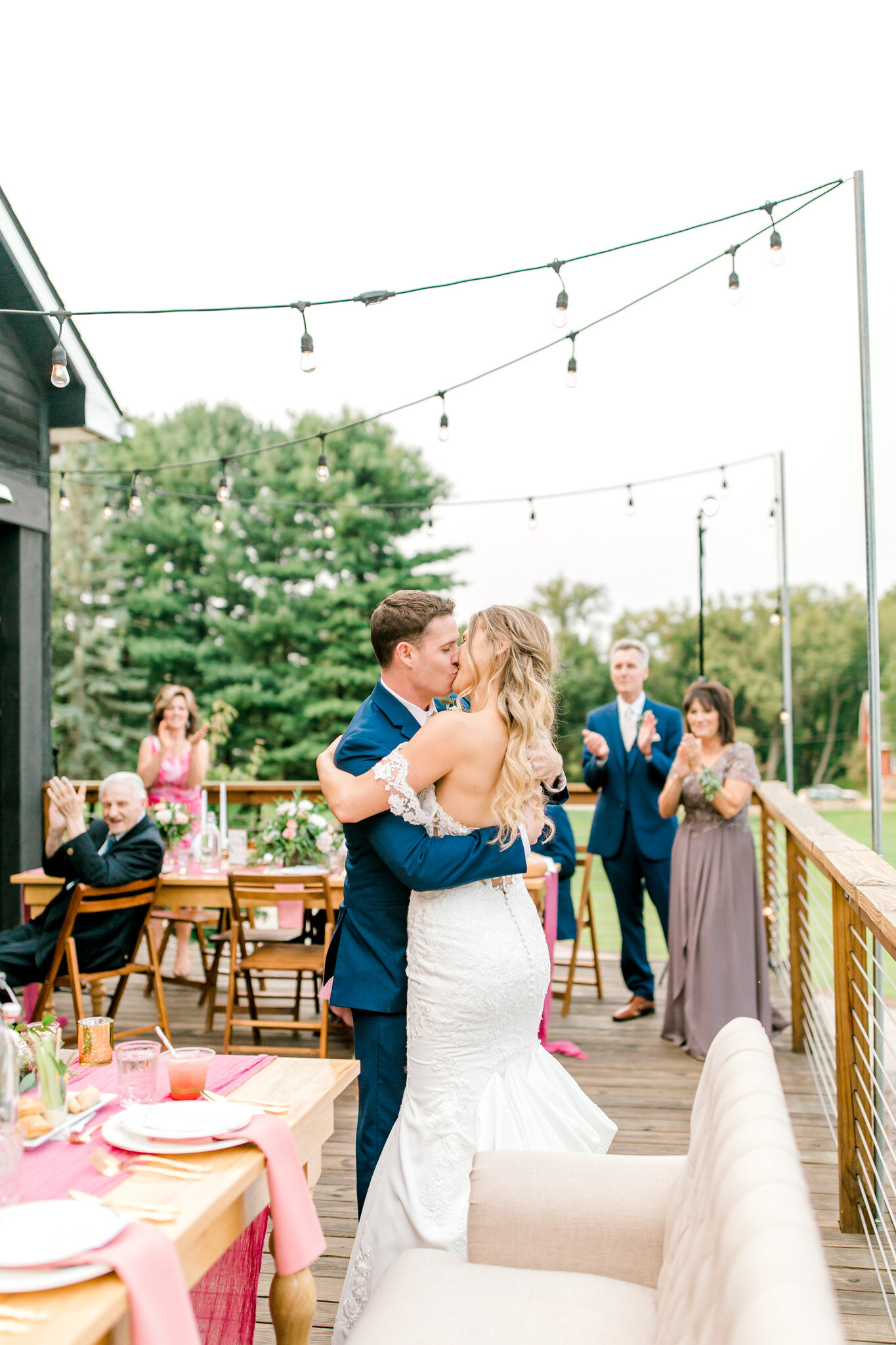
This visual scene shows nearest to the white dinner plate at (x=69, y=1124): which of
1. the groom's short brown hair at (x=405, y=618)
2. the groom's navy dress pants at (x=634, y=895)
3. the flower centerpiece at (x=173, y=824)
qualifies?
the groom's short brown hair at (x=405, y=618)

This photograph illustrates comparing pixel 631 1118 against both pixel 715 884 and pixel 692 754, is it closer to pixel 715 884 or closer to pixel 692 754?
pixel 715 884

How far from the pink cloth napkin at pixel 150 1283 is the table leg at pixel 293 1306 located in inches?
17.8

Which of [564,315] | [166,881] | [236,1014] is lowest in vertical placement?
[236,1014]

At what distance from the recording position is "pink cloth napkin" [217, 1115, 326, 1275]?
1.65 metres

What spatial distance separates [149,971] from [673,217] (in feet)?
43.8

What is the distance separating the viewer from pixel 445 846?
2238mm

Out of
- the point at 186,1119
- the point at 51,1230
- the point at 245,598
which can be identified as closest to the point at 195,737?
the point at 186,1119

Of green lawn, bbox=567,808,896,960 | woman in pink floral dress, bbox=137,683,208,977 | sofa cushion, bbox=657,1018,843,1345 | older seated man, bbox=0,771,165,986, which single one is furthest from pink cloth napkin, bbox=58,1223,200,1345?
woman in pink floral dress, bbox=137,683,208,977

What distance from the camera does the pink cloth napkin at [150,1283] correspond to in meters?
1.24

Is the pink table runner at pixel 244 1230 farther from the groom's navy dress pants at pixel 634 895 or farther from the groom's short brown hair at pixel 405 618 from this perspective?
the groom's navy dress pants at pixel 634 895

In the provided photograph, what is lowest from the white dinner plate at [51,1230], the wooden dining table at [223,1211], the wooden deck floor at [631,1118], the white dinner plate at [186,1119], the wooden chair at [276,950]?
the wooden deck floor at [631,1118]

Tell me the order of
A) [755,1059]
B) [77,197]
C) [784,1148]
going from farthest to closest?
[77,197] < [755,1059] < [784,1148]

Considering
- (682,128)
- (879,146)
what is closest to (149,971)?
(879,146)

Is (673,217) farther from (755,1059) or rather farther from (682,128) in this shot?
(755,1059)
